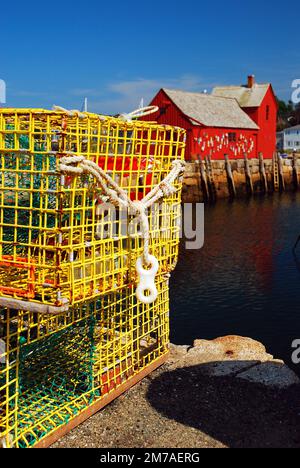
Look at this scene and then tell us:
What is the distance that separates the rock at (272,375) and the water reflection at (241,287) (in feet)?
13.4

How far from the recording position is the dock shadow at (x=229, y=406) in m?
5.43

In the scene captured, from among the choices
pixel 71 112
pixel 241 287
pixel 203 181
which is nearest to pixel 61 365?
pixel 71 112

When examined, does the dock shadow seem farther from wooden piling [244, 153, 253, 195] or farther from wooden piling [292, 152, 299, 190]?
wooden piling [292, 152, 299, 190]

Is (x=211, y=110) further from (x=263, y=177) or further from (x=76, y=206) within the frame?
(x=76, y=206)

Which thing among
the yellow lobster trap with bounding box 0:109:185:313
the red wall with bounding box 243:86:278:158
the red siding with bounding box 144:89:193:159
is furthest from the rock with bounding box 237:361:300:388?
the red wall with bounding box 243:86:278:158

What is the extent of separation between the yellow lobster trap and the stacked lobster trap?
1 cm

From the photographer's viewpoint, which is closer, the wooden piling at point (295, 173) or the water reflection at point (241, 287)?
the water reflection at point (241, 287)

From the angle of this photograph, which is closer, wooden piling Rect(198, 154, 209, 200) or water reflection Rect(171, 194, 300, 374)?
water reflection Rect(171, 194, 300, 374)

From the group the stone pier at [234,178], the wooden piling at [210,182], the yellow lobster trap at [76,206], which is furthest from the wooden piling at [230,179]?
the yellow lobster trap at [76,206]

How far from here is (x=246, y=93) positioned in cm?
4934

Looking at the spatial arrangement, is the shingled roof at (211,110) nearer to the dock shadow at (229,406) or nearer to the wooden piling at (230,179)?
the wooden piling at (230,179)

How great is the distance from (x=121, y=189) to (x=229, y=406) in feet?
8.96

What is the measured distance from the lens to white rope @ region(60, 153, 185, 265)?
4.51m

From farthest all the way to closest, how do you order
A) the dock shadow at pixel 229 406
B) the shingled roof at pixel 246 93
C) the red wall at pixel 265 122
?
1. the shingled roof at pixel 246 93
2. the red wall at pixel 265 122
3. the dock shadow at pixel 229 406
